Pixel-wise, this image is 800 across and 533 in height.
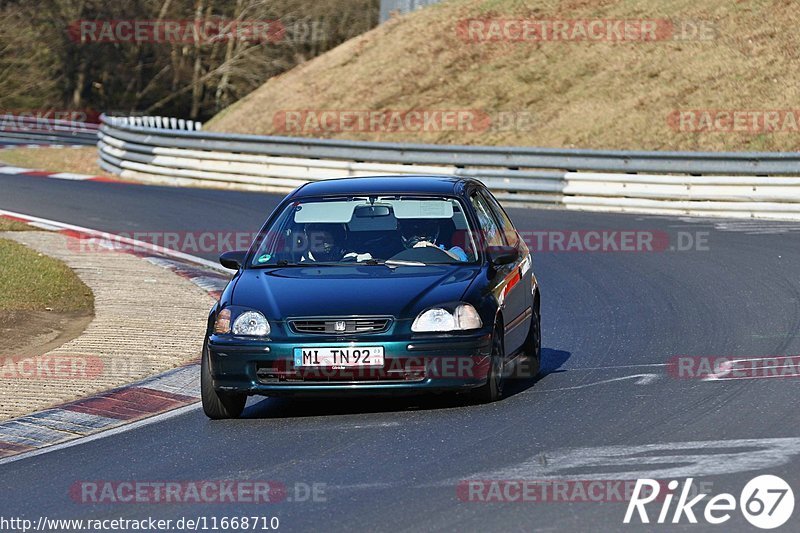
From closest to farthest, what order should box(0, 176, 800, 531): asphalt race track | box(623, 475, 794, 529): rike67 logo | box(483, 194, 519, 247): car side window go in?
box(623, 475, 794, 529): rike67 logo → box(0, 176, 800, 531): asphalt race track → box(483, 194, 519, 247): car side window

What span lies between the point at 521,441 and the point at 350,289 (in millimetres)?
1641

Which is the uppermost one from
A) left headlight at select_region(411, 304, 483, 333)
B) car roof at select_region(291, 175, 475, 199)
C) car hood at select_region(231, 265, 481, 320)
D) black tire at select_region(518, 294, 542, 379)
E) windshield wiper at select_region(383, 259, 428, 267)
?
car roof at select_region(291, 175, 475, 199)

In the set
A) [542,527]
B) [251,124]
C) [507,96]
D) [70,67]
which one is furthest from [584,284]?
[70,67]

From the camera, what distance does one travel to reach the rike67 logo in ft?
20.0

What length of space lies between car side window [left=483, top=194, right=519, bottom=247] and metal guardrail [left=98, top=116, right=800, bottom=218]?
10795 millimetres

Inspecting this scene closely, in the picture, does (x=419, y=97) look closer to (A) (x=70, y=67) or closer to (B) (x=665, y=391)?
(B) (x=665, y=391)

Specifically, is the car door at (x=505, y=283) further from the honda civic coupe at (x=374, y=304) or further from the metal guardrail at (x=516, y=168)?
the metal guardrail at (x=516, y=168)

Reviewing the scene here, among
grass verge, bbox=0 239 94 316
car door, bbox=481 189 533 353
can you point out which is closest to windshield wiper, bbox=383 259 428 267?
car door, bbox=481 189 533 353

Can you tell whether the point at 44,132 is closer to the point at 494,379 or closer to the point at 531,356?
the point at 531,356

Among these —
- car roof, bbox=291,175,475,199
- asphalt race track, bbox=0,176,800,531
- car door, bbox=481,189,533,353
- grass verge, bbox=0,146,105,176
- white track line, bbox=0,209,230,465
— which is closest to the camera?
asphalt race track, bbox=0,176,800,531

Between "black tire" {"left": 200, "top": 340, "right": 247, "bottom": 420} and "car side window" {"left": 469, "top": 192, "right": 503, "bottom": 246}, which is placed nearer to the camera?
"black tire" {"left": 200, "top": 340, "right": 247, "bottom": 420}

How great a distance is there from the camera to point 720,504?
6.30 m

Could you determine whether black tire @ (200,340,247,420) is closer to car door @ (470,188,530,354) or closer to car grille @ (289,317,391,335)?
car grille @ (289,317,391,335)

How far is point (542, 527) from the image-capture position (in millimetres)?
6062
